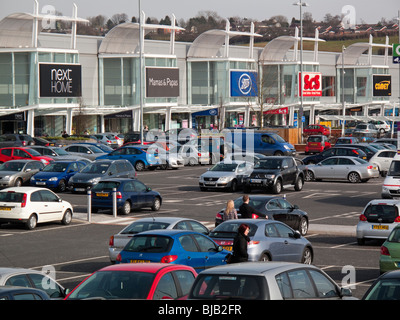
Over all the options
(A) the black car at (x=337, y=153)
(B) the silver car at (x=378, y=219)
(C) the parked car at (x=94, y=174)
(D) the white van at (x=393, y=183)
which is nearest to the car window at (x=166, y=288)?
(B) the silver car at (x=378, y=219)

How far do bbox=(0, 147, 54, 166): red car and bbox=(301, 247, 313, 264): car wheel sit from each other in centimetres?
2568

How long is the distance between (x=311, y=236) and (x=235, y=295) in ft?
52.4

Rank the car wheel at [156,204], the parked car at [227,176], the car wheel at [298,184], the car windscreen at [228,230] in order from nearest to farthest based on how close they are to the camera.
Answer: the car windscreen at [228,230] → the car wheel at [156,204] → the parked car at [227,176] → the car wheel at [298,184]

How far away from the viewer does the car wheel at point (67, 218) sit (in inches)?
1045

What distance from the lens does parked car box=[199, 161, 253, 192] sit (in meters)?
36.2

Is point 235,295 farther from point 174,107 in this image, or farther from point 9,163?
point 174,107

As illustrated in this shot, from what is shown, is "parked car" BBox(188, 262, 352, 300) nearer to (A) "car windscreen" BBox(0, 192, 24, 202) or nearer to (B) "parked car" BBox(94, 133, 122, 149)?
(A) "car windscreen" BBox(0, 192, 24, 202)

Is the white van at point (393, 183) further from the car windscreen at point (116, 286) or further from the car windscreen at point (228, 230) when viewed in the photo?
the car windscreen at point (116, 286)

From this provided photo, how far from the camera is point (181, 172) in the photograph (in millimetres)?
46531

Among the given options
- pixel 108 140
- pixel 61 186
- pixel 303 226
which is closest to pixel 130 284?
pixel 303 226

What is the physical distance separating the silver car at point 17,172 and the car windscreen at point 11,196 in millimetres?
10103

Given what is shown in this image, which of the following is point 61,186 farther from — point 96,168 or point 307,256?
point 307,256

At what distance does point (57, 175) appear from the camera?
1393 inches

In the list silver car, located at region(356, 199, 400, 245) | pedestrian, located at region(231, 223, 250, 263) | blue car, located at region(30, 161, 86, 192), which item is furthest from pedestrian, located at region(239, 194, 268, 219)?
blue car, located at region(30, 161, 86, 192)
